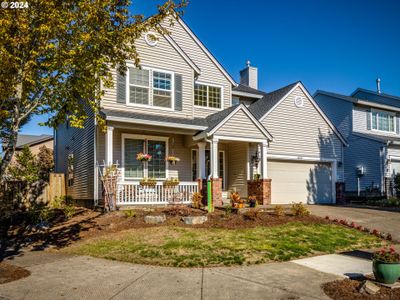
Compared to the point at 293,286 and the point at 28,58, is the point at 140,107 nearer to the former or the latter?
the point at 28,58

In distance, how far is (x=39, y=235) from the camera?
1166 cm

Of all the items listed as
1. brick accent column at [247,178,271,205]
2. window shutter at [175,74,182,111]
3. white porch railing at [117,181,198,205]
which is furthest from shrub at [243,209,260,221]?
window shutter at [175,74,182,111]

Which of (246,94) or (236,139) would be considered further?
(246,94)

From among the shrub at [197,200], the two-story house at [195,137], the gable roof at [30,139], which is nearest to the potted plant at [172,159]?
the two-story house at [195,137]

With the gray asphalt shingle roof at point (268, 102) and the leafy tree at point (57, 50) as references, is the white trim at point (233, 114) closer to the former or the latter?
the gray asphalt shingle roof at point (268, 102)

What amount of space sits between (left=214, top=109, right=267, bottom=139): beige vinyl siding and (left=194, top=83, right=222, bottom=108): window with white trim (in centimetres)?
308

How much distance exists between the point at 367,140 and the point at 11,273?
22801 millimetres

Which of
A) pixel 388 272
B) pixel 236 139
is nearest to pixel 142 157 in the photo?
pixel 236 139

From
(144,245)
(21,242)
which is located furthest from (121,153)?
(144,245)

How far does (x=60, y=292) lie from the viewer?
6438 mm

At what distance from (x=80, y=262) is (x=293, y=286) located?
15.3 ft

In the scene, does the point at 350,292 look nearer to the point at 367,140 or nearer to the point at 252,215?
the point at 252,215

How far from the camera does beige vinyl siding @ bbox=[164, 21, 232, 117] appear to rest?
19375mm

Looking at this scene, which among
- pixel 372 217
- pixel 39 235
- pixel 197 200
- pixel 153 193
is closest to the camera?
pixel 39 235
